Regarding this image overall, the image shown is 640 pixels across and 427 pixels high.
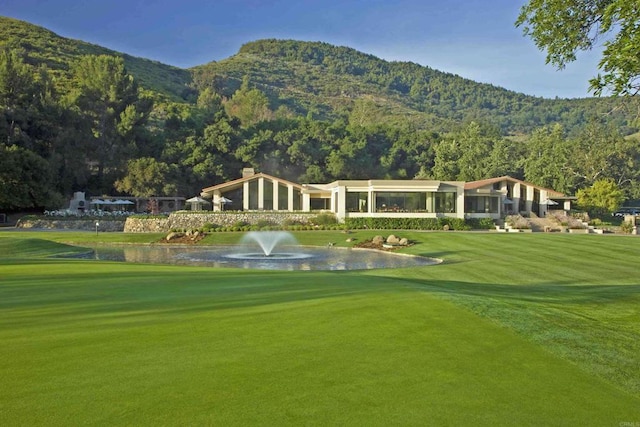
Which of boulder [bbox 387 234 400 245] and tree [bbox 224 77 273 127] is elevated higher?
tree [bbox 224 77 273 127]

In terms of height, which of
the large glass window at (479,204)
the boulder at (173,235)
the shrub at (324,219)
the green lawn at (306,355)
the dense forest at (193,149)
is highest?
the dense forest at (193,149)

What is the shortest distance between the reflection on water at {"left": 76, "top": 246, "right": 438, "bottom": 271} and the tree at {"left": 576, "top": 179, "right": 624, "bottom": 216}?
34840 millimetres

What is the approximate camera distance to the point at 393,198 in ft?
147

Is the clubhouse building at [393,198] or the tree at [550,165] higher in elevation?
the tree at [550,165]

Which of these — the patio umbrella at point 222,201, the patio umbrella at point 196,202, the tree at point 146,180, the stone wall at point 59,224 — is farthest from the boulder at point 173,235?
the tree at point 146,180

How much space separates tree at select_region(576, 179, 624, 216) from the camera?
173 feet

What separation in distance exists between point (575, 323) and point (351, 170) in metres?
64.3

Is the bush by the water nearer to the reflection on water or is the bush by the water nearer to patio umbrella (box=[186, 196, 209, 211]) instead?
the reflection on water

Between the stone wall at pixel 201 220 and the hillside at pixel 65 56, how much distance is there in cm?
5141

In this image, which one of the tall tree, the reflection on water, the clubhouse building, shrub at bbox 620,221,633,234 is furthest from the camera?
the tall tree

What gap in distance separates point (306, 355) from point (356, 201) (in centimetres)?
4016

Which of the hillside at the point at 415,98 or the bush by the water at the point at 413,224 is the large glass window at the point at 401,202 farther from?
the hillside at the point at 415,98

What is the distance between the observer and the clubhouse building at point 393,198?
145 feet

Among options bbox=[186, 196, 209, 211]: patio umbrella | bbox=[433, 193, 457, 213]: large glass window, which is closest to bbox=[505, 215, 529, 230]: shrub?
bbox=[433, 193, 457, 213]: large glass window
